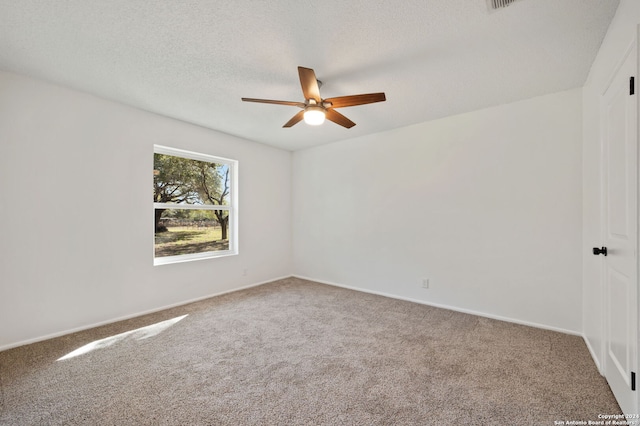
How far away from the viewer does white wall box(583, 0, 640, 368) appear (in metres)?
1.57

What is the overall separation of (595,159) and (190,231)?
449 centimetres

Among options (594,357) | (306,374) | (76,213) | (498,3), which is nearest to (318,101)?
(498,3)

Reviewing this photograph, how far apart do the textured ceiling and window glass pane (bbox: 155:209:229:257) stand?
149 centimetres

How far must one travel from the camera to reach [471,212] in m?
3.15

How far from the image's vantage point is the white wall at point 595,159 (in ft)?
5.14

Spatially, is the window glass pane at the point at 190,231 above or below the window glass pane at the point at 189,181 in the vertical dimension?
below

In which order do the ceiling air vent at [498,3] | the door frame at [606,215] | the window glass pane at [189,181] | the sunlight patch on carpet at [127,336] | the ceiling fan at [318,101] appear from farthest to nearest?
the window glass pane at [189,181]
the sunlight patch on carpet at [127,336]
the ceiling fan at [318,101]
the ceiling air vent at [498,3]
the door frame at [606,215]

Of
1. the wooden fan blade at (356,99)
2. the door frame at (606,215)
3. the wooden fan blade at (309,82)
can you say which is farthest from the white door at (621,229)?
the wooden fan blade at (309,82)

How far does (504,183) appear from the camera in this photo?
2.93 meters

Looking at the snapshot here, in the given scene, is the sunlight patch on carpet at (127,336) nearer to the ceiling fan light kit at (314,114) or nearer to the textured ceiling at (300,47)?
the textured ceiling at (300,47)

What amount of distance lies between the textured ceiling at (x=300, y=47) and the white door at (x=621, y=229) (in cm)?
60

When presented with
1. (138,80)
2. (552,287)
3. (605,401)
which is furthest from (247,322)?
(552,287)

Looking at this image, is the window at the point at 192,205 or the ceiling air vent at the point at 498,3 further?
the window at the point at 192,205

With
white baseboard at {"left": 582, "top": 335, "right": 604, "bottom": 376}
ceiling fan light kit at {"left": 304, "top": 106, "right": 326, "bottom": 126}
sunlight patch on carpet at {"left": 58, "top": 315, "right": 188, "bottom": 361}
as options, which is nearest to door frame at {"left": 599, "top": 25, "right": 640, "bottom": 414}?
white baseboard at {"left": 582, "top": 335, "right": 604, "bottom": 376}
